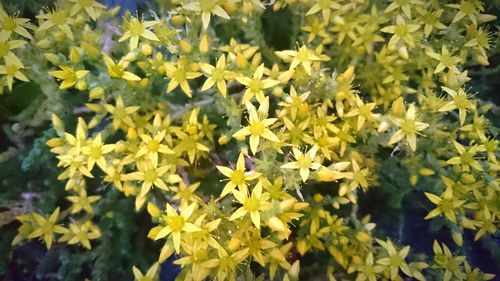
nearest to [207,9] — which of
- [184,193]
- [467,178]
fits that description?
[184,193]

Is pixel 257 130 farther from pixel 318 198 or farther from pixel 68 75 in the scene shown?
pixel 68 75

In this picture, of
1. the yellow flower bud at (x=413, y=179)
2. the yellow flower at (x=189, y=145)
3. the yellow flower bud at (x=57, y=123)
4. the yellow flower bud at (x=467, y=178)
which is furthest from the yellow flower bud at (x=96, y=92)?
the yellow flower bud at (x=467, y=178)

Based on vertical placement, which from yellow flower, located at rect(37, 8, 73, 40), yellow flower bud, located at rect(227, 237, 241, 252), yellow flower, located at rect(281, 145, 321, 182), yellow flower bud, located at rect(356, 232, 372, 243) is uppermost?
yellow flower, located at rect(37, 8, 73, 40)

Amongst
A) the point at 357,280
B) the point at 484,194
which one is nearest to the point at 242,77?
the point at 357,280

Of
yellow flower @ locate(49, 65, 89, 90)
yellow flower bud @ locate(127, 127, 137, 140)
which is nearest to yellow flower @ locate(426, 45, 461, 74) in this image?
yellow flower bud @ locate(127, 127, 137, 140)

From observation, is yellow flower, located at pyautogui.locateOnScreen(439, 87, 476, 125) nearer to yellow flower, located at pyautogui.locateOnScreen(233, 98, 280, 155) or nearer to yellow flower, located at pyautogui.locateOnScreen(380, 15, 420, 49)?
yellow flower, located at pyautogui.locateOnScreen(380, 15, 420, 49)

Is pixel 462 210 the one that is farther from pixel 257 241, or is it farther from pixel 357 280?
pixel 257 241
